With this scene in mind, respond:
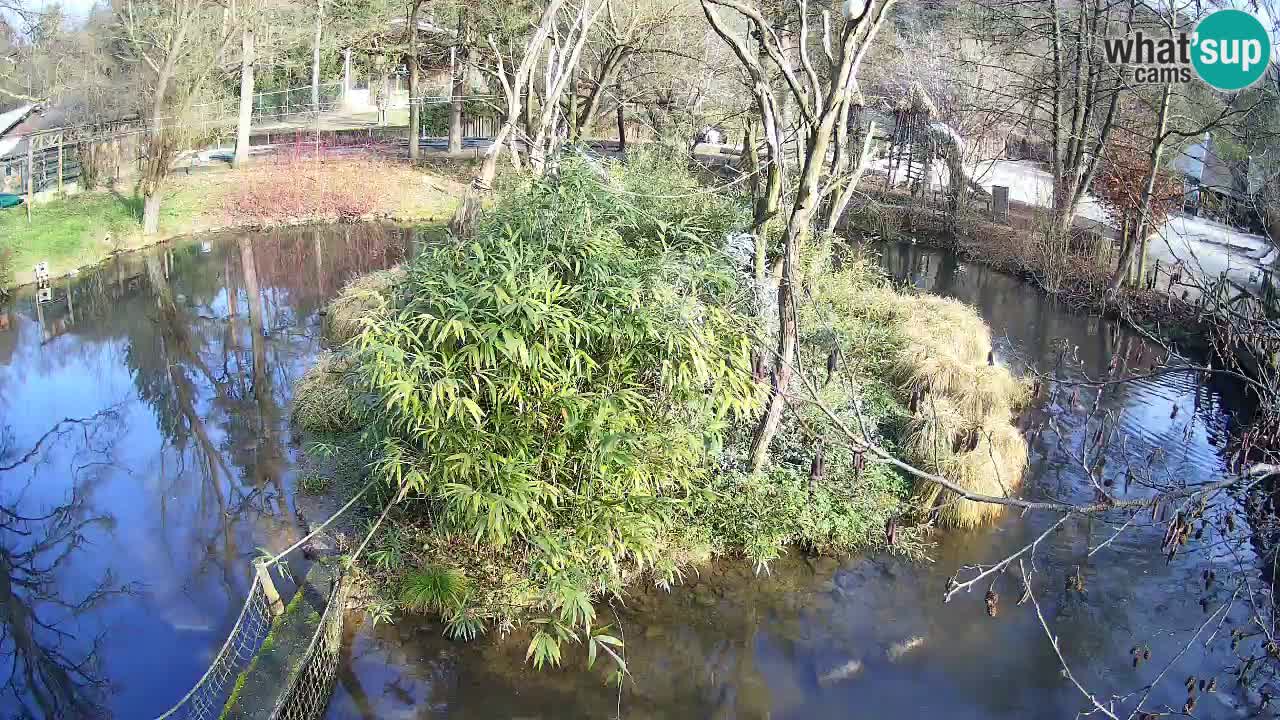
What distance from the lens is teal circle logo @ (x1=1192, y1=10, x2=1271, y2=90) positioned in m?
8.55

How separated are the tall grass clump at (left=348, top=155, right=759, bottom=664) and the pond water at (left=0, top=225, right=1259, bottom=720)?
619 millimetres

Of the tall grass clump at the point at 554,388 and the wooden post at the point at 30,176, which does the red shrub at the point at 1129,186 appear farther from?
the wooden post at the point at 30,176

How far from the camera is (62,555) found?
7527 millimetres

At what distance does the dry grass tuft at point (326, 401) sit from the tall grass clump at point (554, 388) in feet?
8.21

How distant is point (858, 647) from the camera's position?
6605 millimetres

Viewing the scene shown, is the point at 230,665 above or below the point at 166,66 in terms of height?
below

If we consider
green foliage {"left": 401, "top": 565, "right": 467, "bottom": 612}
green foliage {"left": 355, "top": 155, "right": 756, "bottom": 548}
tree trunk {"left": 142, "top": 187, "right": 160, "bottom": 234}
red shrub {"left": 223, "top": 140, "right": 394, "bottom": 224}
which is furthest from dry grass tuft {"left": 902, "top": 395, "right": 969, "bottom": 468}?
red shrub {"left": 223, "top": 140, "right": 394, "bottom": 224}

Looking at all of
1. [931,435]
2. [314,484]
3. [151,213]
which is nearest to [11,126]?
[151,213]

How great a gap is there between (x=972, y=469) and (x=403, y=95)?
106ft

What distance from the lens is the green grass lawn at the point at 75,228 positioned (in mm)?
14469

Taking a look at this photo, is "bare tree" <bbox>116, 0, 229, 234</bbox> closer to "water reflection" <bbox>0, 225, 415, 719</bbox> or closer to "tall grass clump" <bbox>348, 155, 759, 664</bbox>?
"water reflection" <bbox>0, 225, 415, 719</bbox>

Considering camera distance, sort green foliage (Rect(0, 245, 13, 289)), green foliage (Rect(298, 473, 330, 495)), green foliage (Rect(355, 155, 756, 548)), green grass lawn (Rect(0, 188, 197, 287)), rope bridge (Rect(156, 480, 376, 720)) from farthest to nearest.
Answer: green grass lawn (Rect(0, 188, 197, 287)) < green foliage (Rect(0, 245, 13, 289)) < green foliage (Rect(298, 473, 330, 495)) < green foliage (Rect(355, 155, 756, 548)) < rope bridge (Rect(156, 480, 376, 720))
